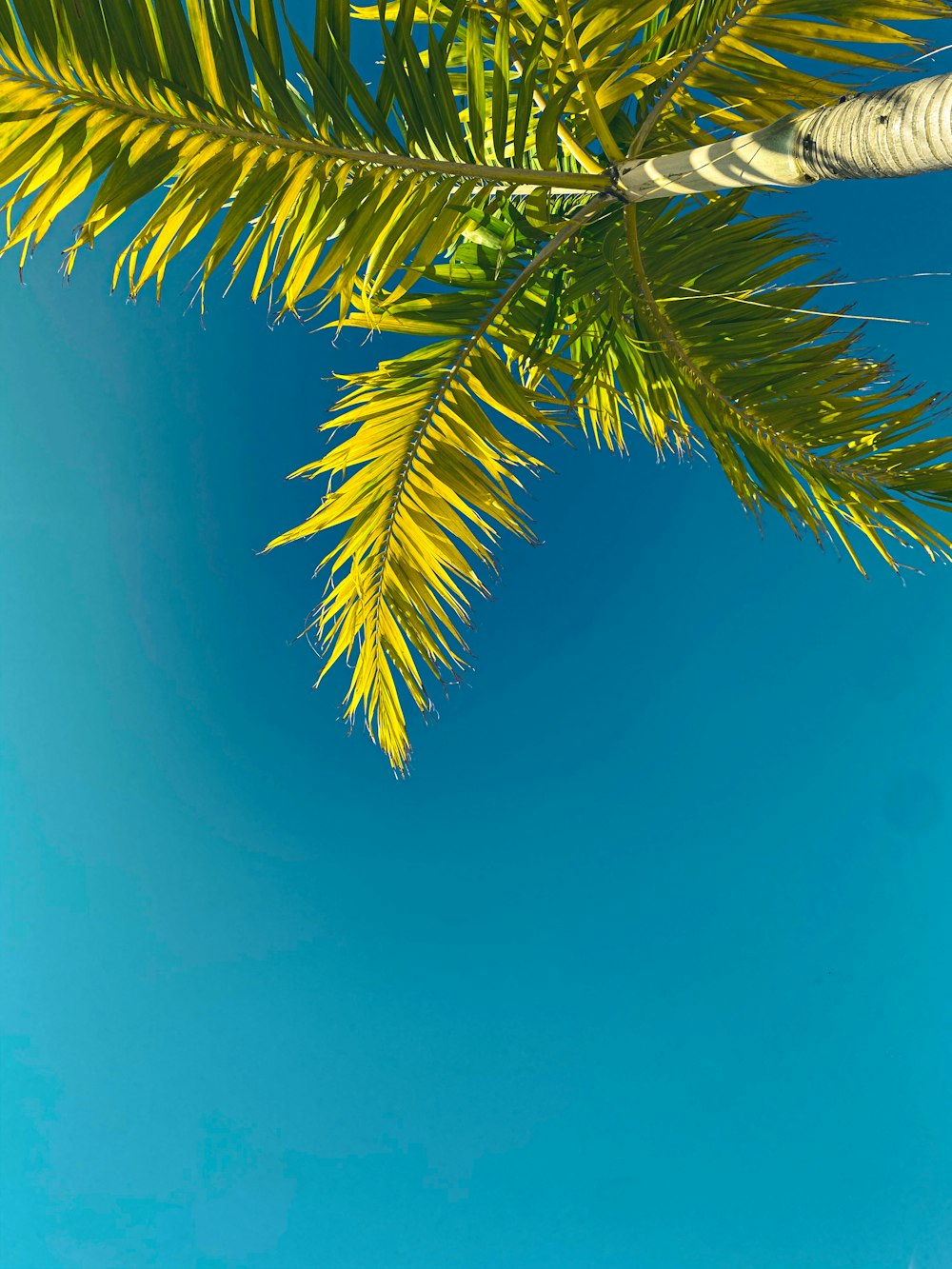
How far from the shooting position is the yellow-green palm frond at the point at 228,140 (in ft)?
3.52

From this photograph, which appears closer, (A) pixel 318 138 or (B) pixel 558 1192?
(A) pixel 318 138

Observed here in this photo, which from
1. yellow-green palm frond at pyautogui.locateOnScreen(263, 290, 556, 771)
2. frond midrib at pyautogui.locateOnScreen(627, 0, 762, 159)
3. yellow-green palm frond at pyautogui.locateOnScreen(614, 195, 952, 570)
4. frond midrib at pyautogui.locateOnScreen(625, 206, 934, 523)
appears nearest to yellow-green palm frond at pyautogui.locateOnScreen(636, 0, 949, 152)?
frond midrib at pyautogui.locateOnScreen(627, 0, 762, 159)

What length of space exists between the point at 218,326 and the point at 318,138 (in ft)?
8.14

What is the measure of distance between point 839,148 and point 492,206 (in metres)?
0.61

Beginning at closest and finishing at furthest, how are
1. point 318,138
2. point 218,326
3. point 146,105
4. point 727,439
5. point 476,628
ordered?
point 146,105 → point 318,138 → point 727,439 → point 218,326 → point 476,628

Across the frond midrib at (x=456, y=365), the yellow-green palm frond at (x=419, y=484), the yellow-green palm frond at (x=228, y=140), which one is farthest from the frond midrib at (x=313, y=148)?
the yellow-green palm frond at (x=419, y=484)

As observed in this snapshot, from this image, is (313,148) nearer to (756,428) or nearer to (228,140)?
(228,140)

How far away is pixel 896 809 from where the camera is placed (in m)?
4.05

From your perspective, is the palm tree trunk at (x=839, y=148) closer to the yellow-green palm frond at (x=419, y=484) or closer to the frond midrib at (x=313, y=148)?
the frond midrib at (x=313, y=148)

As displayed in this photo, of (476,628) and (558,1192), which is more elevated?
(476,628)

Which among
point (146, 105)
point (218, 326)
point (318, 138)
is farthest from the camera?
point (218, 326)

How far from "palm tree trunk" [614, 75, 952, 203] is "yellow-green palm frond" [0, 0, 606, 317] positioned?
0.23m

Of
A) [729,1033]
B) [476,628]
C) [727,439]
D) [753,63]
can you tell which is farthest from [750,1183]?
[753,63]

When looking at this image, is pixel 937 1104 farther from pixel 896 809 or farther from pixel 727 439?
pixel 727 439
